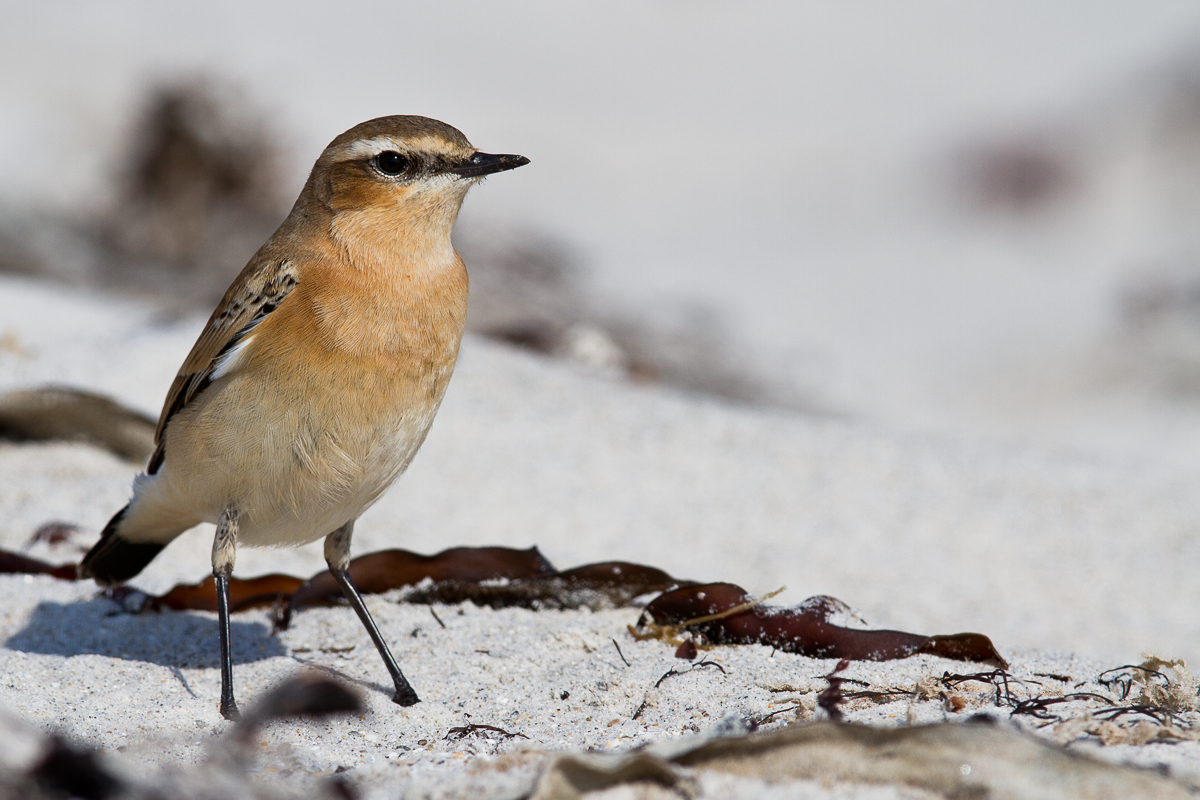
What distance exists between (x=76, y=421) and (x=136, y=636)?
202cm

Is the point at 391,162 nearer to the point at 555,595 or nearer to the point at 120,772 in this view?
the point at 555,595

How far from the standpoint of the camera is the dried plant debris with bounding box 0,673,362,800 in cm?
192

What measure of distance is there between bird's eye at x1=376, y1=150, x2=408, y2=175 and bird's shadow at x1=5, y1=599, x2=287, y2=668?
180 centimetres

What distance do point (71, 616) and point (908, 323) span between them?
11.4 metres

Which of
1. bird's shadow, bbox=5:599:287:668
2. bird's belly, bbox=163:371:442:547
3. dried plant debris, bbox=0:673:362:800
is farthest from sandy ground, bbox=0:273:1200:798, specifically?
bird's belly, bbox=163:371:442:547

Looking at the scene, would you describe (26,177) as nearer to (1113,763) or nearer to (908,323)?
(908,323)

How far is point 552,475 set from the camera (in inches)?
248

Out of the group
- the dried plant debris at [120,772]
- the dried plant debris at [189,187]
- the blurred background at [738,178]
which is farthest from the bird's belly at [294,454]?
the dried plant debris at [189,187]

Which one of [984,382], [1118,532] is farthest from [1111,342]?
[1118,532]

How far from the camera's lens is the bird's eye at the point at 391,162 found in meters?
3.82

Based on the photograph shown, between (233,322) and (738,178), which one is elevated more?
(738,178)

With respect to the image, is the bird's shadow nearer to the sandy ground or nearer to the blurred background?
the sandy ground

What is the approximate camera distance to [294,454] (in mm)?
3521

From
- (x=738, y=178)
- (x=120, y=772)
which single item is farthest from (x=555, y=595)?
(x=738, y=178)
